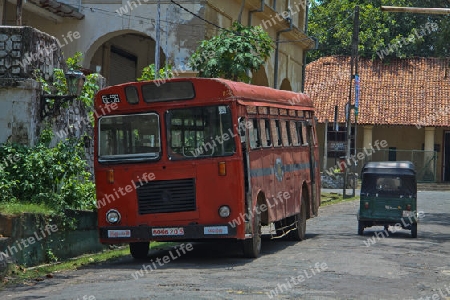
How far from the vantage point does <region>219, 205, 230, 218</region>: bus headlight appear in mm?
14664

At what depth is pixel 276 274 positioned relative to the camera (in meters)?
13.0

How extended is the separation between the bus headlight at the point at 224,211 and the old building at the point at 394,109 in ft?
119

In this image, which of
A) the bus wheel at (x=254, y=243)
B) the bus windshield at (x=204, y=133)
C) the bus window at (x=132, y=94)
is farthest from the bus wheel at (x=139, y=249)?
the bus window at (x=132, y=94)

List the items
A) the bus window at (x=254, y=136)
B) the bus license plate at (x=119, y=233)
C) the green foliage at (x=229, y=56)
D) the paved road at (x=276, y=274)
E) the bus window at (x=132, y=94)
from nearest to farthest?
the paved road at (x=276, y=274), the bus license plate at (x=119, y=233), the bus window at (x=132, y=94), the bus window at (x=254, y=136), the green foliage at (x=229, y=56)

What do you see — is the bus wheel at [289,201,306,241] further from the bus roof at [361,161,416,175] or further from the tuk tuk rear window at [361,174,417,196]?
the bus roof at [361,161,416,175]

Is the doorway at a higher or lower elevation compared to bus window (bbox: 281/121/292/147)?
lower

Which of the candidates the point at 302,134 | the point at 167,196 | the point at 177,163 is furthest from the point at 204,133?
the point at 302,134

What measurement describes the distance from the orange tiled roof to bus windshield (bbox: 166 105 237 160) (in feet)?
119

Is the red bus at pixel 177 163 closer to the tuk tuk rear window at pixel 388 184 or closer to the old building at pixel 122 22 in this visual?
the tuk tuk rear window at pixel 388 184

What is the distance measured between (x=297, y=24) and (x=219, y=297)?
3131cm

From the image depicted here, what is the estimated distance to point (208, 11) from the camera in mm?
27188

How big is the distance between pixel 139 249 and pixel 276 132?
12.3 ft

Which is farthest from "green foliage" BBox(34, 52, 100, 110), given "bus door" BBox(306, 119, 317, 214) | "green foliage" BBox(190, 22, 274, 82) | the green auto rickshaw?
the green auto rickshaw

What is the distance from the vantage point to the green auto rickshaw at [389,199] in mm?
22141
